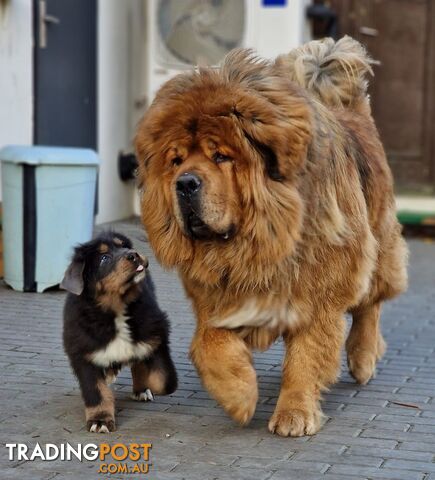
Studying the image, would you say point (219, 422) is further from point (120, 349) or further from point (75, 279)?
point (75, 279)

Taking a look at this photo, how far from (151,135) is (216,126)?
324 millimetres

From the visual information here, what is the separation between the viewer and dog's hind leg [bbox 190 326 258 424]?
4805 millimetres

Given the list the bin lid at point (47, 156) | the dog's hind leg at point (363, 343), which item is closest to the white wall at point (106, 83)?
the bin lid at point (47, 156)

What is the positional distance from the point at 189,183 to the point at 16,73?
5.74m

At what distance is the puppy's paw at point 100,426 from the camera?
4832 mm

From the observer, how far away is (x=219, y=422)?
5.07m

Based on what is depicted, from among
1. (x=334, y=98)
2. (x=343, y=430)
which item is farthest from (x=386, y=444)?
(x=334, y=98)

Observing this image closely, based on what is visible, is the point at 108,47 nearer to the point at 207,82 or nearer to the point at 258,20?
the point at 258,20

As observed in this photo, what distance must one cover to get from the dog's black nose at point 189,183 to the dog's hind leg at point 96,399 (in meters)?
1.03

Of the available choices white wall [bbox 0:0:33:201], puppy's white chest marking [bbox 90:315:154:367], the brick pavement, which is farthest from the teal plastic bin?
puppy's white chest marking [bbox 90:315:154:367]

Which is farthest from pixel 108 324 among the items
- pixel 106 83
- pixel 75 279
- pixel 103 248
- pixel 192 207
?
pixel 106 83

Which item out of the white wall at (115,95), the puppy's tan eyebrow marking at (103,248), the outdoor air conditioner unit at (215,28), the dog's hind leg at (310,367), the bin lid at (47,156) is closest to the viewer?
the dog's hind leg at (310,367)

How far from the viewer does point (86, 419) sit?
16.2 ft

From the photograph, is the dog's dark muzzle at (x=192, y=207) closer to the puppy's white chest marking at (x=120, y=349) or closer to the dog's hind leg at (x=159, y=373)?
the puppy's white chest marking at (x=120, y=349)
